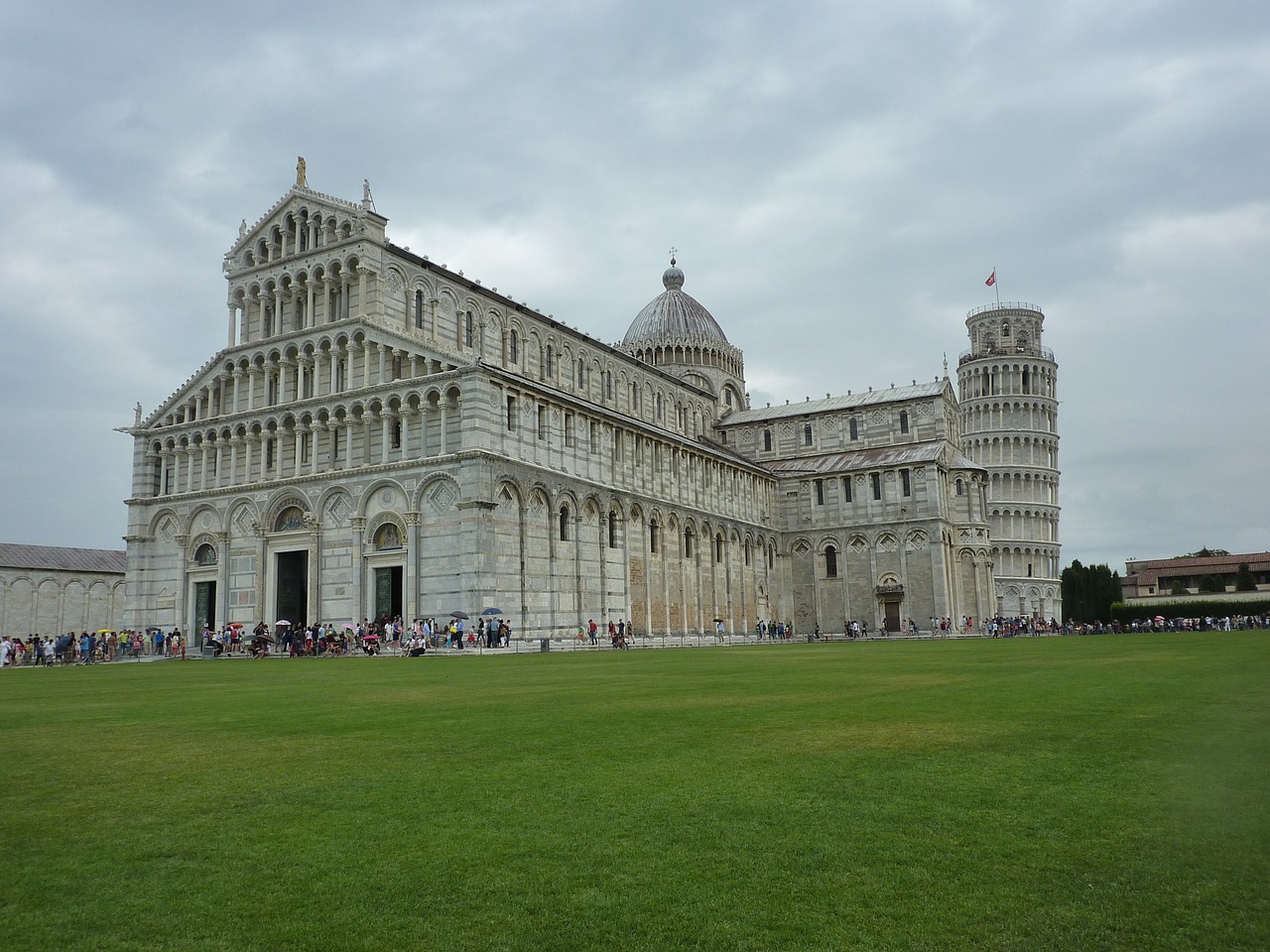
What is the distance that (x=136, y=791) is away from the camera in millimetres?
8180

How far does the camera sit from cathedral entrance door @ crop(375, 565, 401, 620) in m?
46.0

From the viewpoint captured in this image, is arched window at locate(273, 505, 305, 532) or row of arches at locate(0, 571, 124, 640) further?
row of arches at locate(0, 571, 124, 640)

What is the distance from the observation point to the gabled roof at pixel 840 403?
76.0m

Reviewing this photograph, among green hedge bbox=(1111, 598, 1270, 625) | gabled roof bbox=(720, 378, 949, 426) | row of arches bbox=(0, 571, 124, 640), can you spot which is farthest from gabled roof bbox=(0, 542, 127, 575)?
green hedge bbox=(1111, 598, 1270, 625)

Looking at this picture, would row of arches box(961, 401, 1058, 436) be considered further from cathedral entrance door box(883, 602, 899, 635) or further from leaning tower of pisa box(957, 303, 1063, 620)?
cathedral entrance door box(883, 602, 899, 635)

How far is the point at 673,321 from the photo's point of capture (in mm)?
84625

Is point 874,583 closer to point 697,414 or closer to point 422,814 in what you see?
point 697,414

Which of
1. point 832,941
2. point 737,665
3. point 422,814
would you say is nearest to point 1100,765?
point 832,941

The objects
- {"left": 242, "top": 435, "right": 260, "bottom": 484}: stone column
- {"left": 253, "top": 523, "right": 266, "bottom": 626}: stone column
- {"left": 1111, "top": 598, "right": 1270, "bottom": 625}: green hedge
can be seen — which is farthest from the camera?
{"left": 1111, "top": 598, "right": 1270, "bottom": 625}: green hedge

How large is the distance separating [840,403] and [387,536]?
44.2 m

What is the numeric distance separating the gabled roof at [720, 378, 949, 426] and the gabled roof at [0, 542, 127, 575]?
161ft

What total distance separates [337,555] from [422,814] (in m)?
42.1

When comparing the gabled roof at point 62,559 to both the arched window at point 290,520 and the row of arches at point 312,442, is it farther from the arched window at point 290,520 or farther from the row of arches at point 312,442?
the arched window at point 290,520

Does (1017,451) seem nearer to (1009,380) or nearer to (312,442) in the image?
(1009,380)
